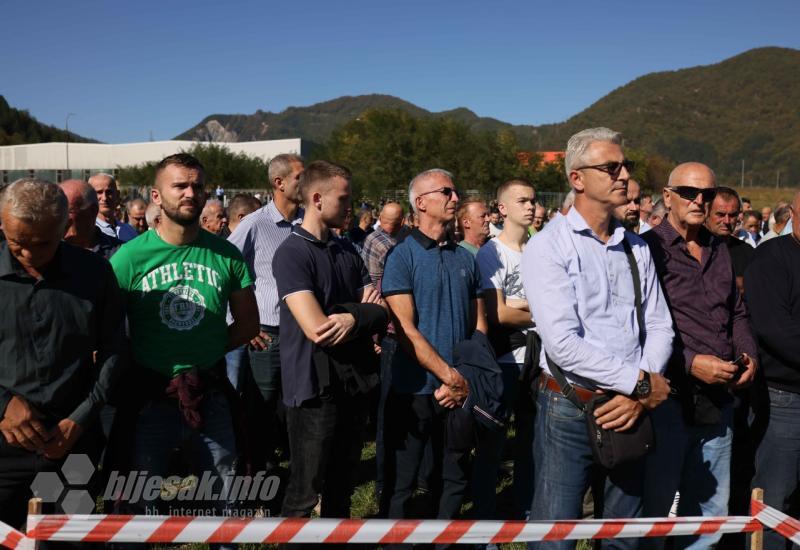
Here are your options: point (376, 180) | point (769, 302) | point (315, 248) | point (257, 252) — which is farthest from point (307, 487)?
point (376, 180)

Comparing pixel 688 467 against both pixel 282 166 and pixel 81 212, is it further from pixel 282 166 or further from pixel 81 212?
pixel 81 212

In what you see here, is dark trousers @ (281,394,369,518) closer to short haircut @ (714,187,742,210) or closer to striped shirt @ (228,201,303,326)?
striped shirt @ (228,201,303,326)

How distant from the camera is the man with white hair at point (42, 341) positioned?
278cm

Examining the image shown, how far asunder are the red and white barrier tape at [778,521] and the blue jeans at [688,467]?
46 centimetres

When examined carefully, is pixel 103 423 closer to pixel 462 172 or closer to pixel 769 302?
pixel 769 302

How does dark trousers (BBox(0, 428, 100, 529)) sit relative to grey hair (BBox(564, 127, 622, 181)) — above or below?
below

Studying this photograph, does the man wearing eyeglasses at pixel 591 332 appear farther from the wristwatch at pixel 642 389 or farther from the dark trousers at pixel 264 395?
the dark trousers at pixel 264 395

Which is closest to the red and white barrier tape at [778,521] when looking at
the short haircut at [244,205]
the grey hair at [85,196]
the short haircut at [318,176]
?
the short haircut at [318,176]

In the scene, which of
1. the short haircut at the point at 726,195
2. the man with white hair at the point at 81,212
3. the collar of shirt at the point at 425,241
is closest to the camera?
the collar of shirt at the point at 425,241

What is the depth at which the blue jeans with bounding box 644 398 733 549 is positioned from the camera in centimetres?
335

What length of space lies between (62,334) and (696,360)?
3.09 metres

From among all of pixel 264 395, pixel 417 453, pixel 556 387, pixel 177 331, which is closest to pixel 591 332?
pixel 556 387

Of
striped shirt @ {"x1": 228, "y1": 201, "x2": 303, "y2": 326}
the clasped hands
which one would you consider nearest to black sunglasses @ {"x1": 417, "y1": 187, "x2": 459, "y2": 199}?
striped shirt @ {"x1": 228, "y1": 201, "x2": 303, "y2": 326}

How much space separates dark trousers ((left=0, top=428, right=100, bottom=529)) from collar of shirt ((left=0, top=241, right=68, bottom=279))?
0.72 m
